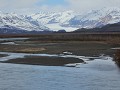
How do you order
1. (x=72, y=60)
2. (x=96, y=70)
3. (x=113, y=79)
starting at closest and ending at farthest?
(x=113, y=79) < (x=96, y=70) < (x=72, y=60)

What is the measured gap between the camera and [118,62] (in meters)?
51.9

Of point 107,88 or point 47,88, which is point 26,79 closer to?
point 47,88

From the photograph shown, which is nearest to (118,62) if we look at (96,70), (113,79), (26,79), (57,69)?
(96,70)

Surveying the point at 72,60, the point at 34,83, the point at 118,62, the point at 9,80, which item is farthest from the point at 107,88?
the point at 72,60

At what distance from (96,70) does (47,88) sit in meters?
14.1

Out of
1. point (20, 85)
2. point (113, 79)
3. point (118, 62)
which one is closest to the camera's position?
point (20, 85)

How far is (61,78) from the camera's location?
40594 millimetres

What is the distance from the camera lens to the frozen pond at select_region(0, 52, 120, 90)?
35388 mm

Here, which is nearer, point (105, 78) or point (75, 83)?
point (75, 83)

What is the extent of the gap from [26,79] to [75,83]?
5845 mm

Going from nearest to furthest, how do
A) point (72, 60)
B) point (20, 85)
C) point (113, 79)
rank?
point (20, 85)
point (113, 79)
point (72, 60)

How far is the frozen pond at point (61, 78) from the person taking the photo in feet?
116

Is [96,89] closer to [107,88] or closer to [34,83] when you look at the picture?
[107,88]

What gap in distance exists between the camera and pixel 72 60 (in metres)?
61.0
